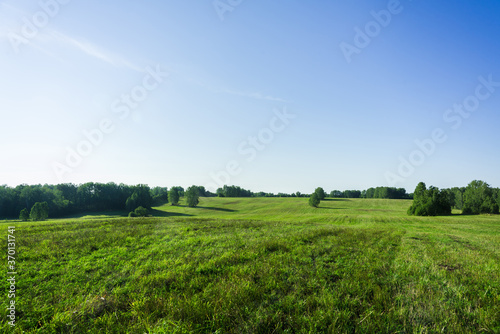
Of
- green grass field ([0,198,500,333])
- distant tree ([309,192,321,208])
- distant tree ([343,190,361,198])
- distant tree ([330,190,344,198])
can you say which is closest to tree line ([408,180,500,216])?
distant tree ([309,192,321,208])

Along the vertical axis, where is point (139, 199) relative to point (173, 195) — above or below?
below

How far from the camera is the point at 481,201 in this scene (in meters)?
72.0

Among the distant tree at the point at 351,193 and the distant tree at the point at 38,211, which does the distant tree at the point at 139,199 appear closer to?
the distant tree at the point at 38,211

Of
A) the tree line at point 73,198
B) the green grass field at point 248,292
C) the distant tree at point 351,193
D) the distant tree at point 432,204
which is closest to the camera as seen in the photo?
the green grass field at point 248,292

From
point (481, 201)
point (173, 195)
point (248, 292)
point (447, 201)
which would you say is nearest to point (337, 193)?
point (481, 201)

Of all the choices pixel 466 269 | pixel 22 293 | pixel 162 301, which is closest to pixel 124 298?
pixel 162 301

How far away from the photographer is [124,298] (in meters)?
5.04

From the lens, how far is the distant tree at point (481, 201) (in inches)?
2667

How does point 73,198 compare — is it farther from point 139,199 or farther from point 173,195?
point 173,195

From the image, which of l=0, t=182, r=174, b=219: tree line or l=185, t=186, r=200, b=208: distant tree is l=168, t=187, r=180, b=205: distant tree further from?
l=0, t=182, r=174, b=219: tree line

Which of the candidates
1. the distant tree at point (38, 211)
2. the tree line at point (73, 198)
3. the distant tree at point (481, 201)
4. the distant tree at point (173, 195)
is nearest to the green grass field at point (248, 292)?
the distant tree at point (38, 211)

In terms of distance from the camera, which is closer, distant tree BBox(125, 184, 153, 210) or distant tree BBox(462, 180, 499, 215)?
distant tree BBox(462, 180, 499, 215)

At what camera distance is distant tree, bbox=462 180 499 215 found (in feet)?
222

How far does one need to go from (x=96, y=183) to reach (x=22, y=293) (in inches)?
5000
